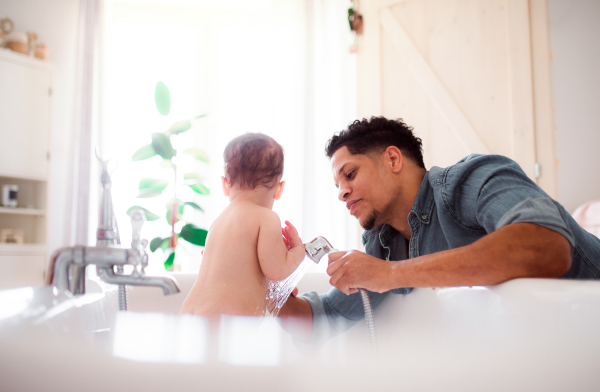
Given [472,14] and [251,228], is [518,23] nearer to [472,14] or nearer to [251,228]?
[472,14]

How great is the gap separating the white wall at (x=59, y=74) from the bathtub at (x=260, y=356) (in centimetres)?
240

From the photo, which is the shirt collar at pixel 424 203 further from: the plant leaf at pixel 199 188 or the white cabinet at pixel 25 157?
the white cabinet at pixel 25 157

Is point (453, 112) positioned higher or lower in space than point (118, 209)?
higher

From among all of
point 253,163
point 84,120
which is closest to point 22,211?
point 84,120

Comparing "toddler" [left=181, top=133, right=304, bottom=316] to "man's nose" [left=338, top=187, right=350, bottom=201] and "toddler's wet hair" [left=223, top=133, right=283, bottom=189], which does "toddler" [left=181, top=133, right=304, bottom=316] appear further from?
"man's nose" [left=338, top=187, right=350, bottom=201]

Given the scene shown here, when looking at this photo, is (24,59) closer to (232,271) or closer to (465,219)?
(232,271)

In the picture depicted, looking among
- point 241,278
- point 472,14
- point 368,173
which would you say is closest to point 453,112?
point 472,14

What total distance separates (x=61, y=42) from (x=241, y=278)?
2.77m

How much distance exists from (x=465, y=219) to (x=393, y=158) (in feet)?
1.05

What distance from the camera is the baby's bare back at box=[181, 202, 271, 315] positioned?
97 cm

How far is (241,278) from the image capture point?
3.31 feet

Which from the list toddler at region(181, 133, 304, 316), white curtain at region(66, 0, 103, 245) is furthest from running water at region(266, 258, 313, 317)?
white curtain at region(66, 0, 103, 245)

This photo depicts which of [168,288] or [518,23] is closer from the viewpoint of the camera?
[168,288]

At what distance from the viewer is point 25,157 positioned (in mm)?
2607
